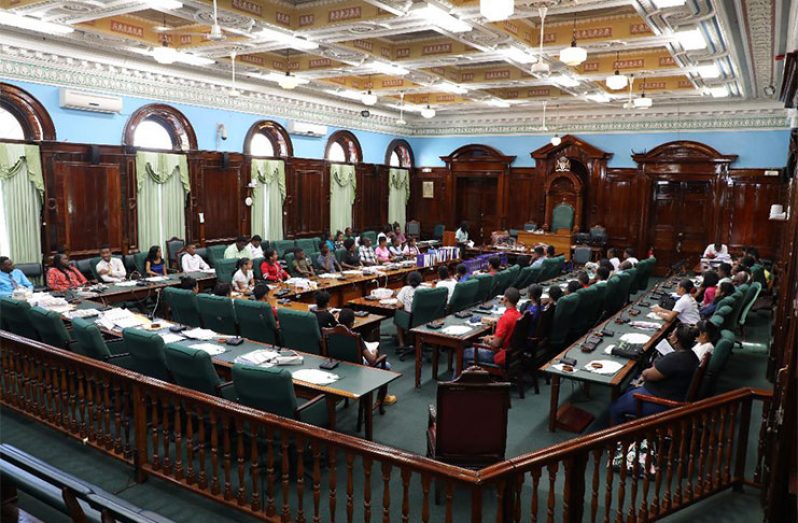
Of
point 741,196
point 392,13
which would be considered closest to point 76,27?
point 392,13

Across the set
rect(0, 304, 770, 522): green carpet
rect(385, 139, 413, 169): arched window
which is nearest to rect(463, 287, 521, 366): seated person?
rect(0, 304, 770, 522): green carpet

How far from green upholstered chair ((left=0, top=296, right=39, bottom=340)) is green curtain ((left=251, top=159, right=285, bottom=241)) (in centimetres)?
729

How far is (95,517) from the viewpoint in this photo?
7.06 feet

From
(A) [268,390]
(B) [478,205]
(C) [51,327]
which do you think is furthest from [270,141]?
(A) [268,390]

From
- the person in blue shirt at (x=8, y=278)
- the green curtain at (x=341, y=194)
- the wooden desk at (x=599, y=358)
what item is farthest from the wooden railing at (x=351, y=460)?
the green curtain at (x=341, y=194)

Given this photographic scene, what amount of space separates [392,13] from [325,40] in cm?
176

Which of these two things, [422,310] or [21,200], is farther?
[21,200]

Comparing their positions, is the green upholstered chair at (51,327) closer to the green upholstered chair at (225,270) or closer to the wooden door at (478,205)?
the green upholstered chair at (225,270)

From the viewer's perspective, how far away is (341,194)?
52.6ft

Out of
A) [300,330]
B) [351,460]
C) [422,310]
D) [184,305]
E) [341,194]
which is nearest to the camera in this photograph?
[351,460]

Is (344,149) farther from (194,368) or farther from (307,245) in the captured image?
(194,368)

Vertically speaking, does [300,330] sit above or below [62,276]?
below

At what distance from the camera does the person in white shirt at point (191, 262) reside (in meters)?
10.6

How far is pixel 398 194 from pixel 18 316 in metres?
13.1
